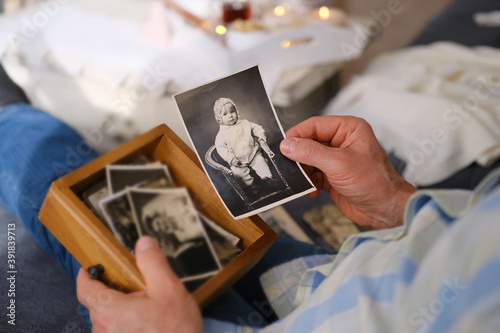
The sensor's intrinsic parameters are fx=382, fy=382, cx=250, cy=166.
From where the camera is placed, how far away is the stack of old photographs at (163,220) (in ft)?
1.93

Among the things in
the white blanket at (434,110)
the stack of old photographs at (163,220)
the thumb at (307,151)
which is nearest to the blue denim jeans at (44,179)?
the stack of old photographs at (163,220)

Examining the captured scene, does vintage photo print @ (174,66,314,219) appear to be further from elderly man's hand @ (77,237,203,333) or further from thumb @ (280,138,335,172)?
elderly man's hand @ (77,237,203,333)

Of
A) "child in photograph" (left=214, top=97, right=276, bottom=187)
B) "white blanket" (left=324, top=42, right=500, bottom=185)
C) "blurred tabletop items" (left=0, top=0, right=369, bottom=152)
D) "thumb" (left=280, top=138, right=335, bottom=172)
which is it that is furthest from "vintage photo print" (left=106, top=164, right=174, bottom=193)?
"white blanket" (left=324, top=42, right=500, bottom=185)

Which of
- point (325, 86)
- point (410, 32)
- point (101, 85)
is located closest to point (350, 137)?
point (101, 85)

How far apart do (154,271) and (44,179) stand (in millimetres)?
434

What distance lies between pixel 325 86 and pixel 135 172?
48.5 inches

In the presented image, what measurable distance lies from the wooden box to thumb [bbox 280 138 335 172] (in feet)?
0.46

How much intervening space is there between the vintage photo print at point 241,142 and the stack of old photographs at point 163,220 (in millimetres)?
66

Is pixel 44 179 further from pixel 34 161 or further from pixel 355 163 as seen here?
pixel 355 163

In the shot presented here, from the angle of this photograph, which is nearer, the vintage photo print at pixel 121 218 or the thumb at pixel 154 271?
the thumb at pixel 154 271

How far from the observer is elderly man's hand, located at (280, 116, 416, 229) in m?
0.69

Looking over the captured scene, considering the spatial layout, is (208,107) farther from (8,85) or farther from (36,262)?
(8,85)

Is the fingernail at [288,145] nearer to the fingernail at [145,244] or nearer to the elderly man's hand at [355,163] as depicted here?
the elderly man's hand at [355,163]

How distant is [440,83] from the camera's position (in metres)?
1.32
